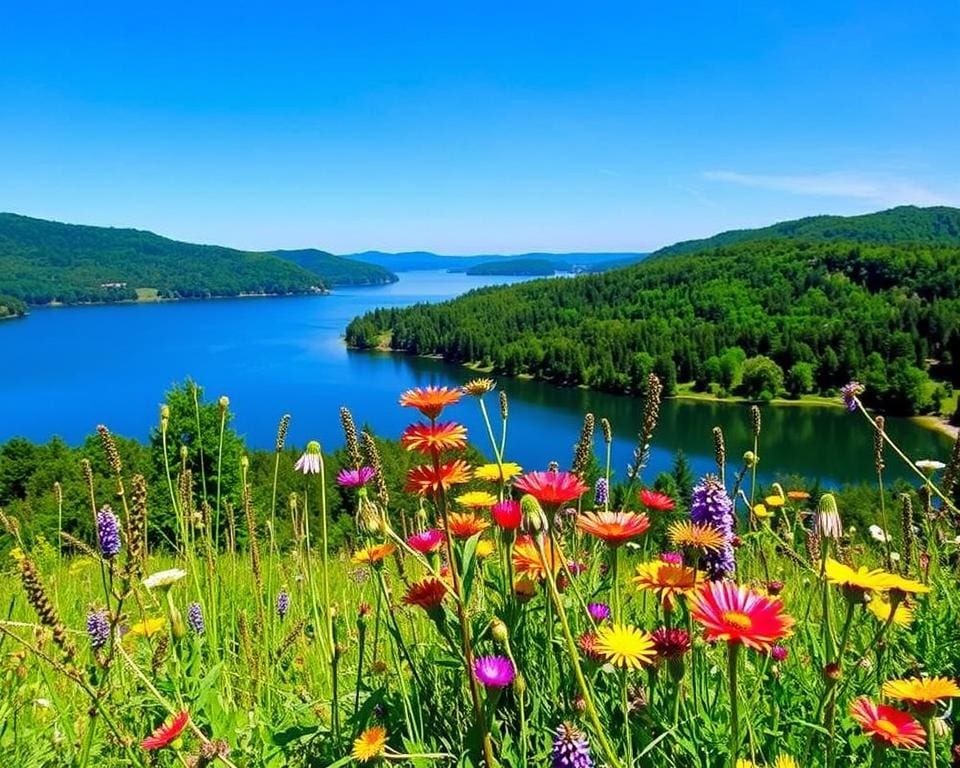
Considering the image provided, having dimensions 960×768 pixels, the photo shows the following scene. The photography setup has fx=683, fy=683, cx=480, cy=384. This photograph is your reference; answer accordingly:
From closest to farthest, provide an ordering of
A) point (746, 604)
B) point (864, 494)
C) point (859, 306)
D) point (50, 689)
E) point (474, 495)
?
point (746, 604) → point (474, 495) → point (50, 689) → point (864, 494) → point (859, 306)

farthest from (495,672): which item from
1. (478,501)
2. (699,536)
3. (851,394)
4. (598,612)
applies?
(851,394)

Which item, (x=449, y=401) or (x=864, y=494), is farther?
(x=864, y=494)

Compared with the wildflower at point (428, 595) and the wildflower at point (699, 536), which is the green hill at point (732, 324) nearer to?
the wildflower at point (699, 536)

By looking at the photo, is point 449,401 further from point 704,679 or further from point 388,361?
point 388,361

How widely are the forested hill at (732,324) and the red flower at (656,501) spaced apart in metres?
→ 83.4

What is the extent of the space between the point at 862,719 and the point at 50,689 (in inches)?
102

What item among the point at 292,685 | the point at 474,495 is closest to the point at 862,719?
the point at 474,495

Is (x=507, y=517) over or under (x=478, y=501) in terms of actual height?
over

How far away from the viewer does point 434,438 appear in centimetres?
146

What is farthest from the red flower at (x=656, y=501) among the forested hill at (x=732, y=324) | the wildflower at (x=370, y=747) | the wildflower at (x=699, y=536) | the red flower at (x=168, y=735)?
the forested hill at (x=732, y=324)

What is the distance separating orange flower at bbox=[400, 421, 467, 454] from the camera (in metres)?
1.43

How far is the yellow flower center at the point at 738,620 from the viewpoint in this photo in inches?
43.4

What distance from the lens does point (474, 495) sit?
2.28 metres

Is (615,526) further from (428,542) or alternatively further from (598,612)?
(428,542)
